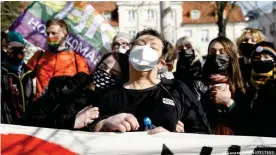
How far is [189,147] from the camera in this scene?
3.67 m

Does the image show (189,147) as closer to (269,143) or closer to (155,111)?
(155,111)

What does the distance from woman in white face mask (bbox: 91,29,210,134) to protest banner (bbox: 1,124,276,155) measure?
0.23 ft

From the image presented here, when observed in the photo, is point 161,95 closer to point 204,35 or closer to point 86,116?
point 86,116

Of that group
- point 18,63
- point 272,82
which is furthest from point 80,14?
point 272,82

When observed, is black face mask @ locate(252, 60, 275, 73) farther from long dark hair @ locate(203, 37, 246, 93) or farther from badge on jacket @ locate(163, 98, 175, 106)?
badge on jacket @ locate(163, 98, 175, 106)

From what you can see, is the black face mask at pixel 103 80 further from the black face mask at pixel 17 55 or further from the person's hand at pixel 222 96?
the black face mask at pixel 17 55

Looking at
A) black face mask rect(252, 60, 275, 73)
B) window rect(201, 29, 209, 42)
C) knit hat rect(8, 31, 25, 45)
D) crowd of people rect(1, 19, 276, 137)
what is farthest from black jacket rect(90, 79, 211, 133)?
window rect(201, 29, 209, 42)

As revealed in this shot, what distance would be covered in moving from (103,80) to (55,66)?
200 cm

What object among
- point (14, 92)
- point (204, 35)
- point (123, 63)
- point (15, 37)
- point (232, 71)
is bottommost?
point (204, 35)

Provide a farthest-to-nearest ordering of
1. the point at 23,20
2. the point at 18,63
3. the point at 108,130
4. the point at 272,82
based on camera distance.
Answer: the point at 23,20, the point at 18,63, the point at 272,82, the point at 108,130

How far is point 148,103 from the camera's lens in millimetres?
3730

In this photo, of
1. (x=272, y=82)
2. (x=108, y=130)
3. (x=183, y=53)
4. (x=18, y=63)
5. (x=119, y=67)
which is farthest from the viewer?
(x=18, y=63)

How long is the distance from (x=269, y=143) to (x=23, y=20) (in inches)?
184

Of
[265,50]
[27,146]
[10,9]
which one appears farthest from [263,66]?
[10,9]
